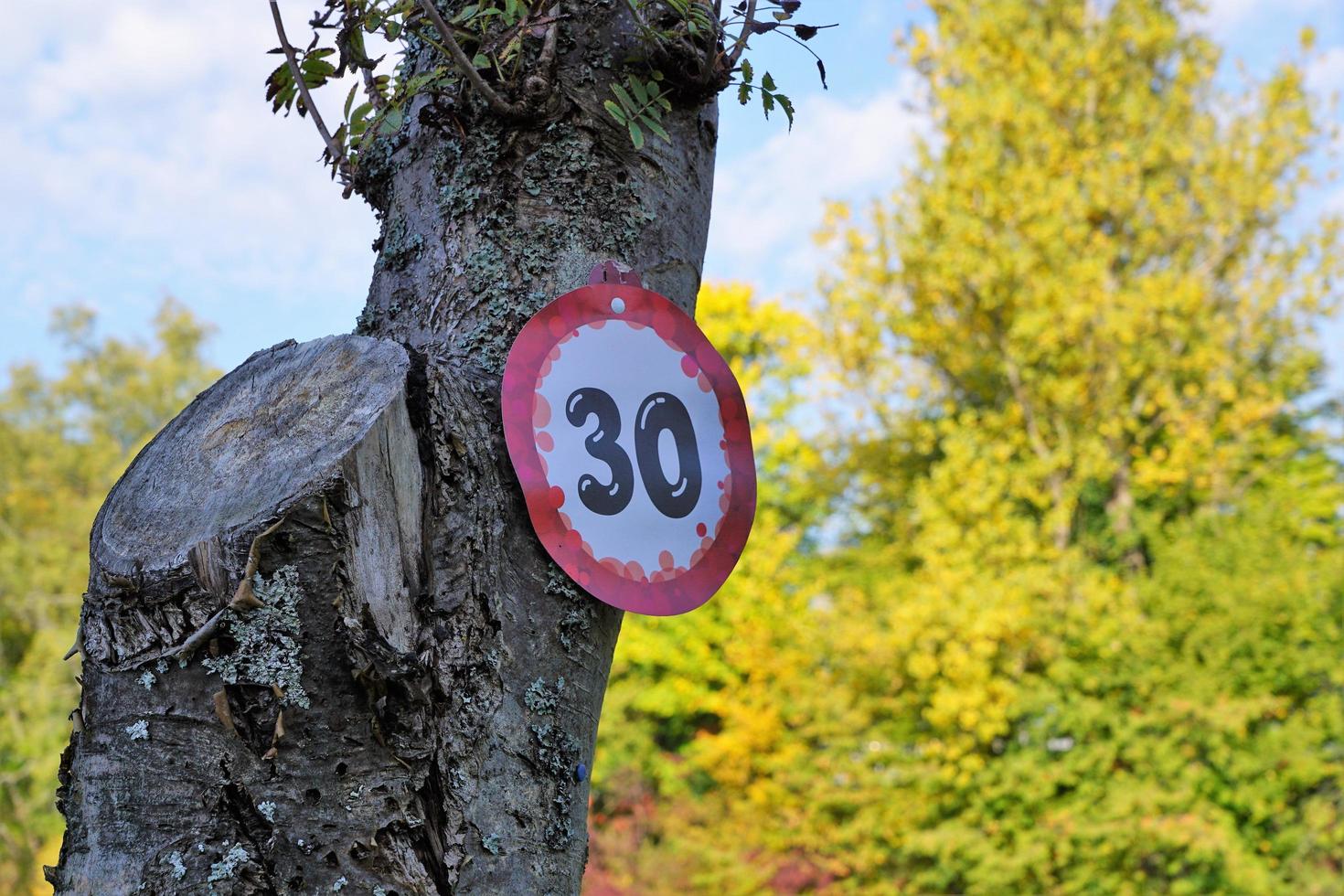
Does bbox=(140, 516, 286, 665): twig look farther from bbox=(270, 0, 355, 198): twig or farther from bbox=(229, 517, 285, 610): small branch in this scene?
bbox=(270, 0, 355, 198): twig

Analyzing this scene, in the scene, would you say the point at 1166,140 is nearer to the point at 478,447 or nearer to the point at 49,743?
the point at 478,447

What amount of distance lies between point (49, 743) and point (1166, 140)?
15.0m

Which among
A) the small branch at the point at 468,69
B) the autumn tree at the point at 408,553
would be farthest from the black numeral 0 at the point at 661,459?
the small branch at the point at 468,69

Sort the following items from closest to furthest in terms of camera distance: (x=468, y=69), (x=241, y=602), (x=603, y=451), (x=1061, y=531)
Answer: (x=241, y=602), (x=468, y=69), (x=603, y=451), (x=1061, y=531)

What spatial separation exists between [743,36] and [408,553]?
69 cm

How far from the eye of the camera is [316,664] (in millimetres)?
956

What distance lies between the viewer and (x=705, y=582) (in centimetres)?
134

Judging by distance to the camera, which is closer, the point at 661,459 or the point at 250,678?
the point at 250,678

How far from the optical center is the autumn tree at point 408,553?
94cm

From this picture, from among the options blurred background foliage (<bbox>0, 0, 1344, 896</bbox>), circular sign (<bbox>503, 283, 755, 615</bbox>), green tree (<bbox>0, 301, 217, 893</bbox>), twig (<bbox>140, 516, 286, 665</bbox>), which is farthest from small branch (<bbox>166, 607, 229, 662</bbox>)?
green tree (<bbox>0, 301, 217, 893</bbox>)

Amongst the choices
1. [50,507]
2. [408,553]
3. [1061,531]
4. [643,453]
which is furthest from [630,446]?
[50,507]

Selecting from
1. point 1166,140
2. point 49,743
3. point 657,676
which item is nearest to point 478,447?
point 1166,140

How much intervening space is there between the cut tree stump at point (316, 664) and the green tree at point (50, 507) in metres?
15.4

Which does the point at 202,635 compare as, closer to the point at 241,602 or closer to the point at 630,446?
the point at 241,602
